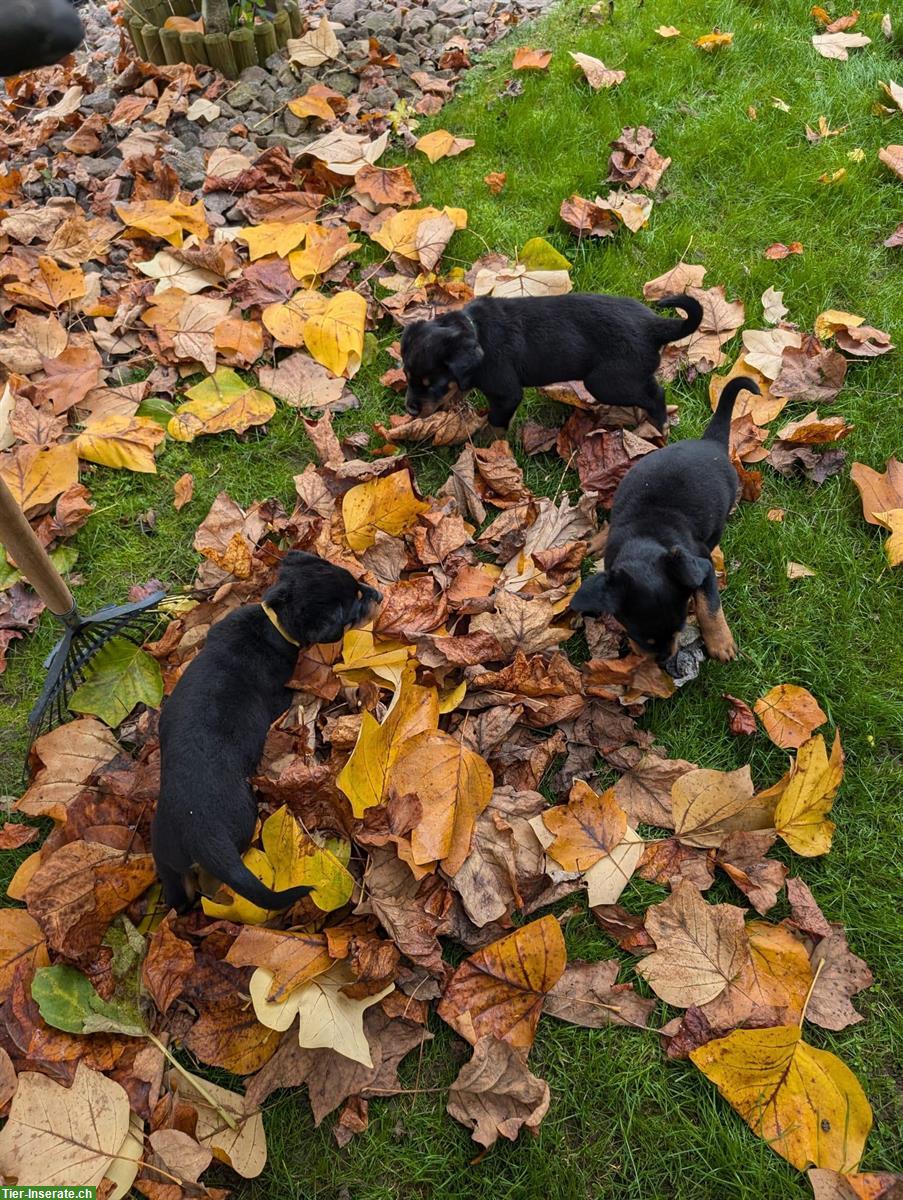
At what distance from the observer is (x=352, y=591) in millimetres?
2703

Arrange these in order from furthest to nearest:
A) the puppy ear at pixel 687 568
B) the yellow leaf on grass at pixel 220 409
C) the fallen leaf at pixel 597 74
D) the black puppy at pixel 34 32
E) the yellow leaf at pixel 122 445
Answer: the fallen leaf at pixel 597 74 < the yellow leaf on grass at pixel 220 409 < the yellow leaf at pixel 122 445 < the puppy ear at pixel 687 568 < the black puppy at pixel 34 32

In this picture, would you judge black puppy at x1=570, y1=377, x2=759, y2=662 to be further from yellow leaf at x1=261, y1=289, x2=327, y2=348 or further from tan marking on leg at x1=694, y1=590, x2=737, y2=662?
yellow leaf at x1=261, y1=289, x2=327, y2=348

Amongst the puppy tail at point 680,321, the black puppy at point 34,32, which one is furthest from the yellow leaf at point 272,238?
Result: the black puppy at point 34,32

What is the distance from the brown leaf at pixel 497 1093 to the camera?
2078mm

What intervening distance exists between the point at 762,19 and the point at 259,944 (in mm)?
6350

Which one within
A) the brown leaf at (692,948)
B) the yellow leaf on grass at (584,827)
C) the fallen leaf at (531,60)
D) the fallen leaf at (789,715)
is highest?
the fallen leaf at (531,60)

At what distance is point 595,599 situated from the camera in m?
2.64

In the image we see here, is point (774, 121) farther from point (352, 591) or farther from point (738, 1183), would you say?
point (738, 1183)

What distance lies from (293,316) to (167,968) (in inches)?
115

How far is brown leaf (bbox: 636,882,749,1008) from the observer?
7.29ft

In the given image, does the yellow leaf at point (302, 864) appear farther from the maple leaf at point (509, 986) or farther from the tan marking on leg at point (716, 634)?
the tan marking on leg at point (716, 634)

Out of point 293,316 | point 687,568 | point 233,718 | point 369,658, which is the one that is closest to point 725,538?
point 687,568

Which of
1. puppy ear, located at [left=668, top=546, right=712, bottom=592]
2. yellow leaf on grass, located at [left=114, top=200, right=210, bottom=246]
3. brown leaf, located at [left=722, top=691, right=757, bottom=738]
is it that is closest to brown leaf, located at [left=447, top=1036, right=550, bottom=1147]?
brown leaf, located at [left=722, top=691, right=757, bottom=738]

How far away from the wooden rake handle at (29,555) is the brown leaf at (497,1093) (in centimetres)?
201
